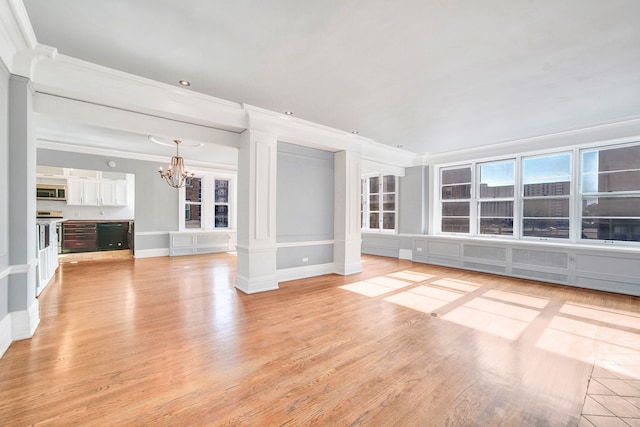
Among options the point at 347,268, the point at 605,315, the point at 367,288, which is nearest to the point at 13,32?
the point at 367,288

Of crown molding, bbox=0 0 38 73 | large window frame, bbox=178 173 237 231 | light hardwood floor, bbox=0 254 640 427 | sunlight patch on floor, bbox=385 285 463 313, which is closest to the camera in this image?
light hardwood floor, bbox=0 254 640 427

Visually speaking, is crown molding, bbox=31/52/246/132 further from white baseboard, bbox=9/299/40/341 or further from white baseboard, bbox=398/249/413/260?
white baseboard, bbox=398/249/413/260

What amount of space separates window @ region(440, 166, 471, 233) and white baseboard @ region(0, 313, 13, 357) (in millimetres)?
7610

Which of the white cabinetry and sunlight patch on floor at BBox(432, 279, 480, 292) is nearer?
sunlight patch on floor at BBox(432, 279, 480, 292)

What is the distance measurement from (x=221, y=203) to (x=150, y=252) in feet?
7.94

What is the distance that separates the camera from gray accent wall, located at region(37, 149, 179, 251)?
272 inches

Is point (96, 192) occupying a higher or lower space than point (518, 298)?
higher

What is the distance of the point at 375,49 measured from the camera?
8.50 feet

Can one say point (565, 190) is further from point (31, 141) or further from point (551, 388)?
point (31, 141)

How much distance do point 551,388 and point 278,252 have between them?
12.2 feet

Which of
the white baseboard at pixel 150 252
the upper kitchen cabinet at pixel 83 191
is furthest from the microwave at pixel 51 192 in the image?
the white baseboard at pixel 150 252

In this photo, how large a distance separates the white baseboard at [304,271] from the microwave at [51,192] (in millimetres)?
7948

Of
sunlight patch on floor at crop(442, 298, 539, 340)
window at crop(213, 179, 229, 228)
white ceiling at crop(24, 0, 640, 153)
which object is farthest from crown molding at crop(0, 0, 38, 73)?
window at crop(213, 179, 229, 228)

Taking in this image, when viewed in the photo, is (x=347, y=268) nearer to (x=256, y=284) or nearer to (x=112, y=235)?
(x=256, y=284)
